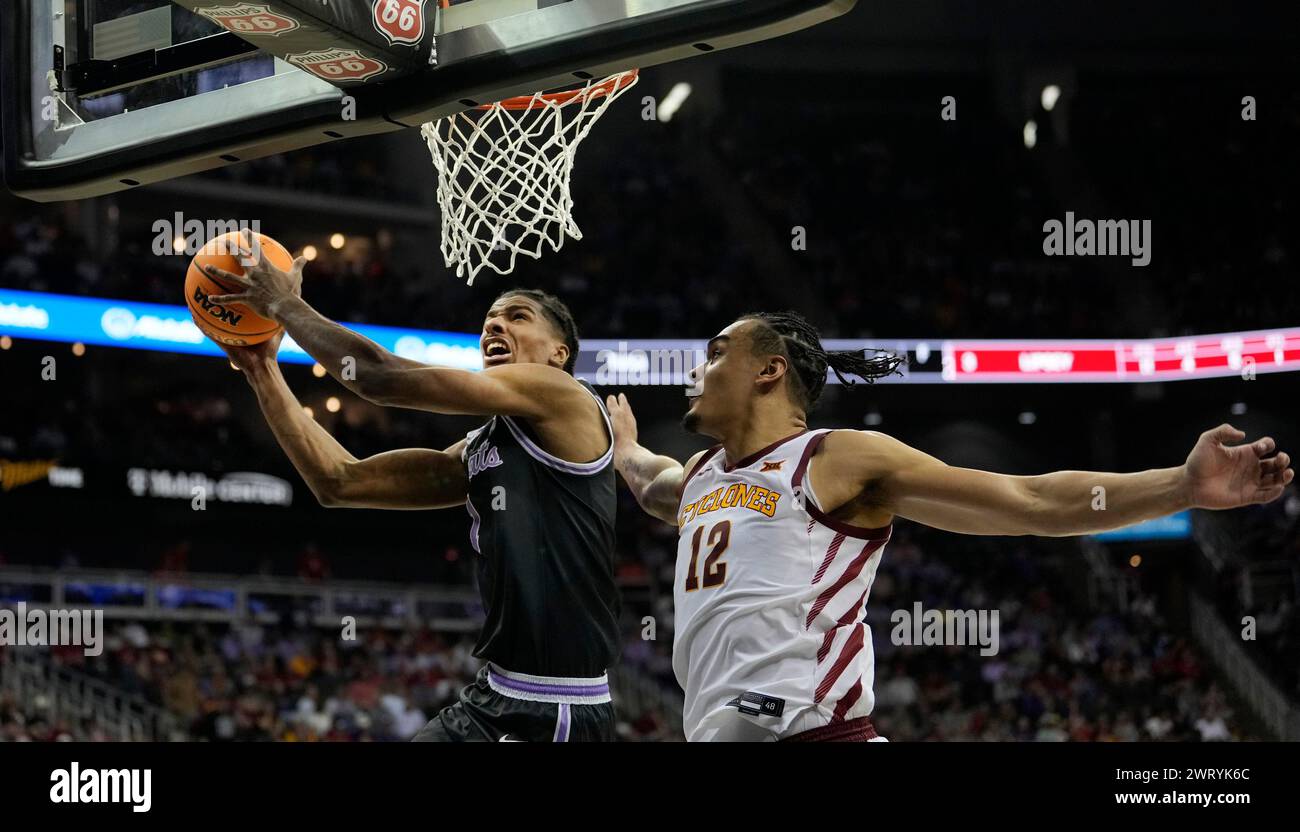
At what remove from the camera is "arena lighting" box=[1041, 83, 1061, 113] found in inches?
727

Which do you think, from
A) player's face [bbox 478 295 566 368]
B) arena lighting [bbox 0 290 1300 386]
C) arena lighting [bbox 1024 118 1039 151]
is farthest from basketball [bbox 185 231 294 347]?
arena lighting [bbox 1024 118 1039 151]

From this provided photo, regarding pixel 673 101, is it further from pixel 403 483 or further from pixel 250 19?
pixel 250 19

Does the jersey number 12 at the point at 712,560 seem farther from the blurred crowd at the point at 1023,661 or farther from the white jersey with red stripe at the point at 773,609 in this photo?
the blurred crowd at the point at 1023,661

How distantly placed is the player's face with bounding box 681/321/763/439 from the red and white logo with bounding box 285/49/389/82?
3.44ft

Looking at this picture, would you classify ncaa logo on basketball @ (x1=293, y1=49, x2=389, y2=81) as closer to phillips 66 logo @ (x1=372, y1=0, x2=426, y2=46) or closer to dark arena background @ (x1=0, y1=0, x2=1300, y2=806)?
phillips 66 logo @ (x1=372, y1=0, x2=426, y2=46)

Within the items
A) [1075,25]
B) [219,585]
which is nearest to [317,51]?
[219,585]

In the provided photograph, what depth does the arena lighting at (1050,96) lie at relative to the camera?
1845 centimetres

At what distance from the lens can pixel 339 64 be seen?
10.9 feet

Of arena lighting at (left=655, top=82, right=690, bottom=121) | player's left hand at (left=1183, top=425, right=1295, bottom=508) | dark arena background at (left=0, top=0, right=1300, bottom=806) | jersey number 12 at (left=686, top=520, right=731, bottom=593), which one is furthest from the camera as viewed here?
arena lighting at (left=655, top=82, right=690, bottom=121)

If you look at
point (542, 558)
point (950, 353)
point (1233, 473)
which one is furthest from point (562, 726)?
point (950, 353)

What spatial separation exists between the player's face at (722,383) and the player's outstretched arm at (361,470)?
0.73m

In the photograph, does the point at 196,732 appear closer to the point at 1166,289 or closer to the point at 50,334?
the point at 50,334
